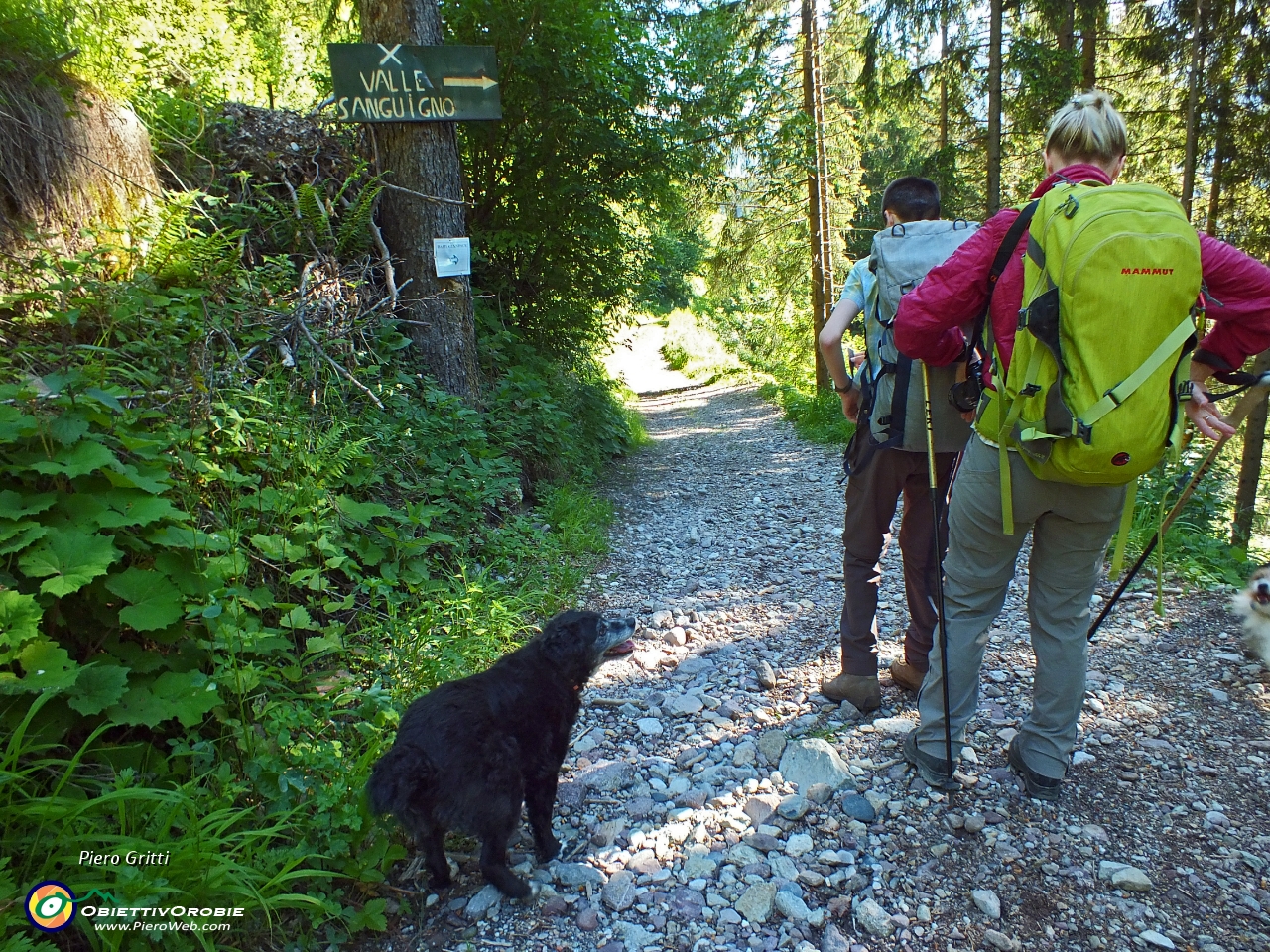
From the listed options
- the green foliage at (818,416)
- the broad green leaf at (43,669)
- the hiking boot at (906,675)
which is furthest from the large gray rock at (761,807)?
the green foliage at (818,416)

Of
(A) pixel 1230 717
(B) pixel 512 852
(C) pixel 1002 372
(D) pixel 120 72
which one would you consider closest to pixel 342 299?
(D) pixel 120 72

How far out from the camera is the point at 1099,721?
11.3 feet

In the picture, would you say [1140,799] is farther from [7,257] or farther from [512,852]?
[7,257]

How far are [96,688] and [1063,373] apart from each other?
139 inches

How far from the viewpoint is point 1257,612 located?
376 cm

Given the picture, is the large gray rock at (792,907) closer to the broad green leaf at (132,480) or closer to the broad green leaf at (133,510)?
the broad green leaf at (133,510)

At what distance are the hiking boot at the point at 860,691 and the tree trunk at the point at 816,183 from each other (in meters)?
10.2

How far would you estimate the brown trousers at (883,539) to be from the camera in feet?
11.0

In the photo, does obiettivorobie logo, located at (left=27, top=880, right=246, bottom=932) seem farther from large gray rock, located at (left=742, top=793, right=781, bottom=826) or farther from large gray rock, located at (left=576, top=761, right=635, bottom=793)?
large gray rock, located at (left=742, top=793, right=781, bottom=826)

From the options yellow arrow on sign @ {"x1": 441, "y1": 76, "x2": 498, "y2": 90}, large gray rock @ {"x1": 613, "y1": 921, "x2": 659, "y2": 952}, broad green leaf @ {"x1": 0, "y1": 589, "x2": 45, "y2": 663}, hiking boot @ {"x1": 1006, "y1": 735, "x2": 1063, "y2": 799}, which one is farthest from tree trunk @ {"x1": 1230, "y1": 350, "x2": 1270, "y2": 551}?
broad green leaf @ {"x1": 0, "y1": 589, "x2": 45, "y2": 663}

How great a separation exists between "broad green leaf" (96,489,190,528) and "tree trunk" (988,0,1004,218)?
1086cm

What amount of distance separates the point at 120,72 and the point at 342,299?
94.3 inches

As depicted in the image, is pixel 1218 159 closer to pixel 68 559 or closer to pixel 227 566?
pixel 227 566

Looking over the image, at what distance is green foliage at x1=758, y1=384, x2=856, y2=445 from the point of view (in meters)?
11.3
